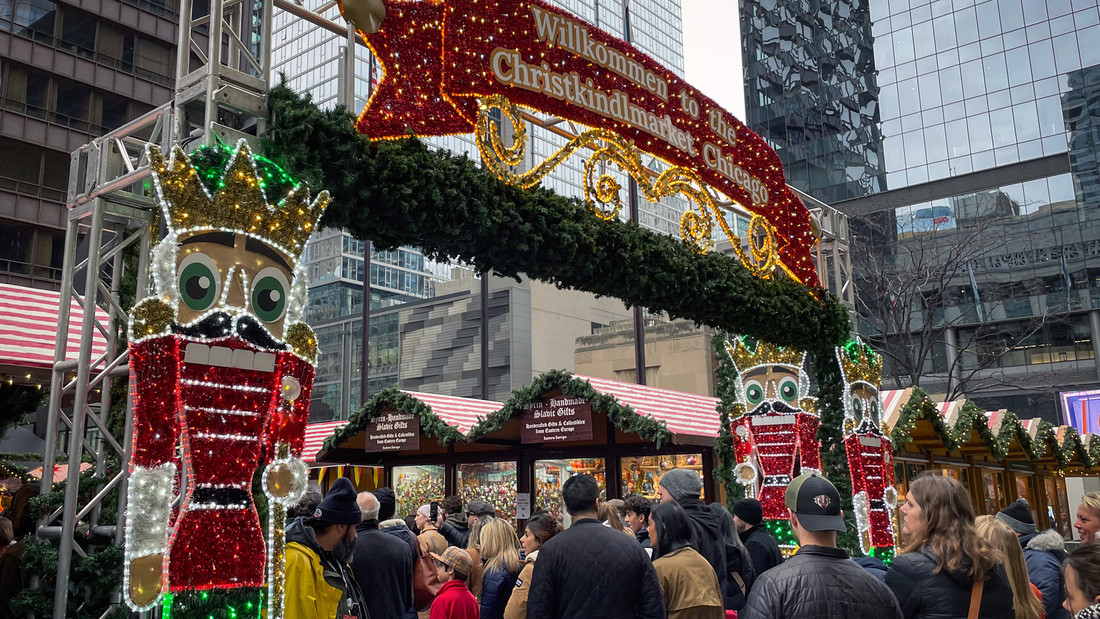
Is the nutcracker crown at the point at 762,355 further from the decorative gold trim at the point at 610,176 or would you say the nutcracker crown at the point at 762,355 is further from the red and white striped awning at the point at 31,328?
the red and white striped awning at the point at 31,328

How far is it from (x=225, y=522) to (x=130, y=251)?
278cm

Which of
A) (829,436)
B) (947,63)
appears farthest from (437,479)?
(947,63)

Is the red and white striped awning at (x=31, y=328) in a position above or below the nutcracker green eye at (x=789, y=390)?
above

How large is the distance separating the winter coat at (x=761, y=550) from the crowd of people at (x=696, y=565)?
0.03 ft

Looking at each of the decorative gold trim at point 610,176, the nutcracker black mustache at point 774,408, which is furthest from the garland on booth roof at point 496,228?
the nutcracker black mustache at point 774,408

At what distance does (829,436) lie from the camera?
1186cm

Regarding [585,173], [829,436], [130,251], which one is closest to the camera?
[130,251]

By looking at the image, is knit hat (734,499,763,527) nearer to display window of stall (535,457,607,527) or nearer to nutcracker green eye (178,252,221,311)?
nutcracker green eye (178,252,221,311)

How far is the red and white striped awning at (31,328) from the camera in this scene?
33.4 feet

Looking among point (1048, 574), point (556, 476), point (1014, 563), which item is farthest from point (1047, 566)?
point (556, 476)

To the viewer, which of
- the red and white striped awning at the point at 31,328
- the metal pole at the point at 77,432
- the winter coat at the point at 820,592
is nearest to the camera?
the winter coat at the point at 820,592

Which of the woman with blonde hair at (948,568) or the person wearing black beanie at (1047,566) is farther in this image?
the person wearing black beanie at (1047,566)

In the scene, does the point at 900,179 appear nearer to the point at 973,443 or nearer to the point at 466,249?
the point at 973,443

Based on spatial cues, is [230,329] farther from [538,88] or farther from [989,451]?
[989,451]
